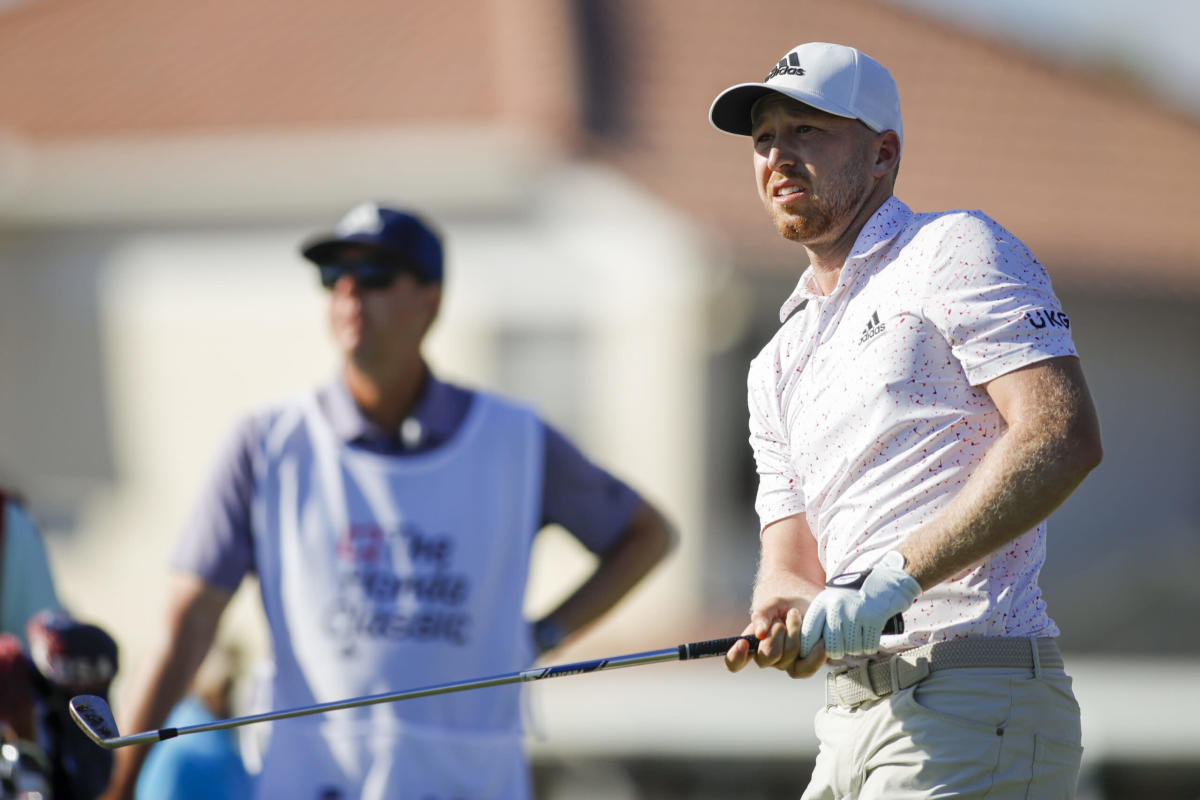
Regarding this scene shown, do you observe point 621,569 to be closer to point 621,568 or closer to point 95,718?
point 621,568

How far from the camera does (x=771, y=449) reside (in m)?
A: 3.81

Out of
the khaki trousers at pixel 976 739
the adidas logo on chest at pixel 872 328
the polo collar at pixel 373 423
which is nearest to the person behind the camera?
the khaki trousers at pixel 976 739

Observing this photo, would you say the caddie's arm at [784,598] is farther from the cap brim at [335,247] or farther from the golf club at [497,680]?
the cap brim at [335,247]

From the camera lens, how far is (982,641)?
10.7 feet

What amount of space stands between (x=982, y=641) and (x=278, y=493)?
2644 mm

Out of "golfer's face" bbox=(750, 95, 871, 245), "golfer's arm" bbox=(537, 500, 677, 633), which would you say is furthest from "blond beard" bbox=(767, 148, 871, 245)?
"golfer's arm" bbox=(537, 500, 677, 633)

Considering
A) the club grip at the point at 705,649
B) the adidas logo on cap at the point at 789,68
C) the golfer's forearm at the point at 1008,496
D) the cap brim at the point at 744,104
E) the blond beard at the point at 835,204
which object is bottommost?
the club grip at the point at 705,649

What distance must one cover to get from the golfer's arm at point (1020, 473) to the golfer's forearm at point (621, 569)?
8.11 ft

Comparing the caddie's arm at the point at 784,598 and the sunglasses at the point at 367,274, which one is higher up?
the sunglasses at the point at 367,274

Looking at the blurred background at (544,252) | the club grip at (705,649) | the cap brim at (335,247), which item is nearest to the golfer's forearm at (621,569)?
the cap brim at (335,247)

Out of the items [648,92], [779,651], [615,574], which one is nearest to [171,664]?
[615,574]

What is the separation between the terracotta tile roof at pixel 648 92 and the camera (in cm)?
1450

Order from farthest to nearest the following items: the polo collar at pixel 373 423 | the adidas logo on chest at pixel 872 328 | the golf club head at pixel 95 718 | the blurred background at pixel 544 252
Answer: the blurred background at pixel 544 252 < the polo collar at pixel 373 423 < the golf club head at pixel 95 718 < the adidas logo on chest at pixel 872 328

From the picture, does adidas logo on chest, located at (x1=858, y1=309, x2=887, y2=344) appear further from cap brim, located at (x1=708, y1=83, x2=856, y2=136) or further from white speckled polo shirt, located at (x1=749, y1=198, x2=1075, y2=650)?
cap brim, located at (x1=708, y1=83, x2=856, y2=136)
